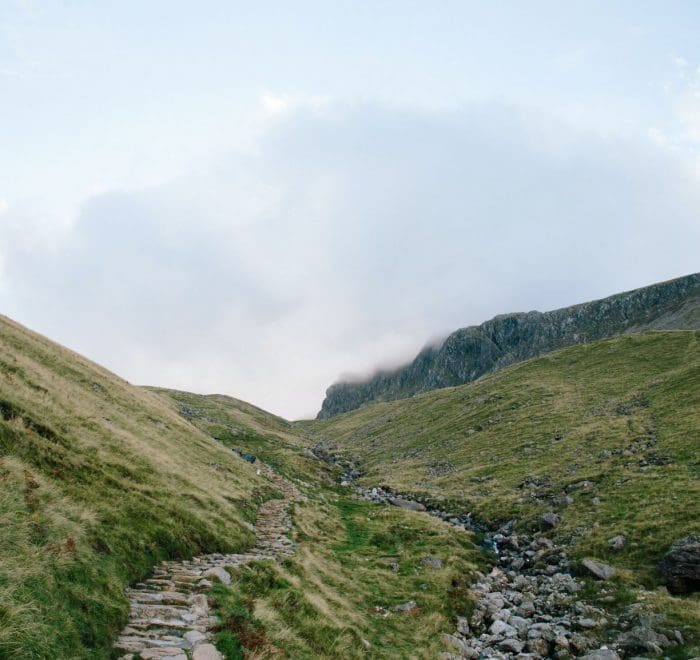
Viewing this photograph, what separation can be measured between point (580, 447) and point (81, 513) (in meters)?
49.2

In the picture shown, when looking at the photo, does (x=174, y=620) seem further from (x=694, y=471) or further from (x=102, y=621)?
(x=694, y=471)

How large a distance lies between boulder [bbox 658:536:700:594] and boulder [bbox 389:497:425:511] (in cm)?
2460

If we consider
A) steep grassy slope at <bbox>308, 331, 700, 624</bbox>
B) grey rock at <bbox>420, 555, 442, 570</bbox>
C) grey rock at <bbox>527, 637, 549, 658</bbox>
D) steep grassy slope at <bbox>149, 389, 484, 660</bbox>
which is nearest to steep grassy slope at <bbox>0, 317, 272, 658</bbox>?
steep grassy slope at <bbox>149, 389, 484, 660</bbox>

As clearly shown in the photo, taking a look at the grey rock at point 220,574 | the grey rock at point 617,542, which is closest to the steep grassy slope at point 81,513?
the grey rock at point 220,574

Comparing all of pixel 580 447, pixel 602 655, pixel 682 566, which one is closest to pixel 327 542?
pixel 602 655

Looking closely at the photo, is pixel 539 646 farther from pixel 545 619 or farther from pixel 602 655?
pixel 545 619

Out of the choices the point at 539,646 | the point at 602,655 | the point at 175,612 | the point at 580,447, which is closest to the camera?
the point at 175,612

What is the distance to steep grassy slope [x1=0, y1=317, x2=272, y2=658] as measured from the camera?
9.66 metres

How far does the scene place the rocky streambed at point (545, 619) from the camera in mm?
18562

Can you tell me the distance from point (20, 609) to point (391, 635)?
15691 mm

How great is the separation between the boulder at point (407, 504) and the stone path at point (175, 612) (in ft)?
95.7

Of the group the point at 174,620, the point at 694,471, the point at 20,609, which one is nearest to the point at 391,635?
the point at 174,620

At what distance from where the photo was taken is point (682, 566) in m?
23.2

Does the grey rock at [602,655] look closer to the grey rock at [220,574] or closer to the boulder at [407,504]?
the grey rock at [220,574]
